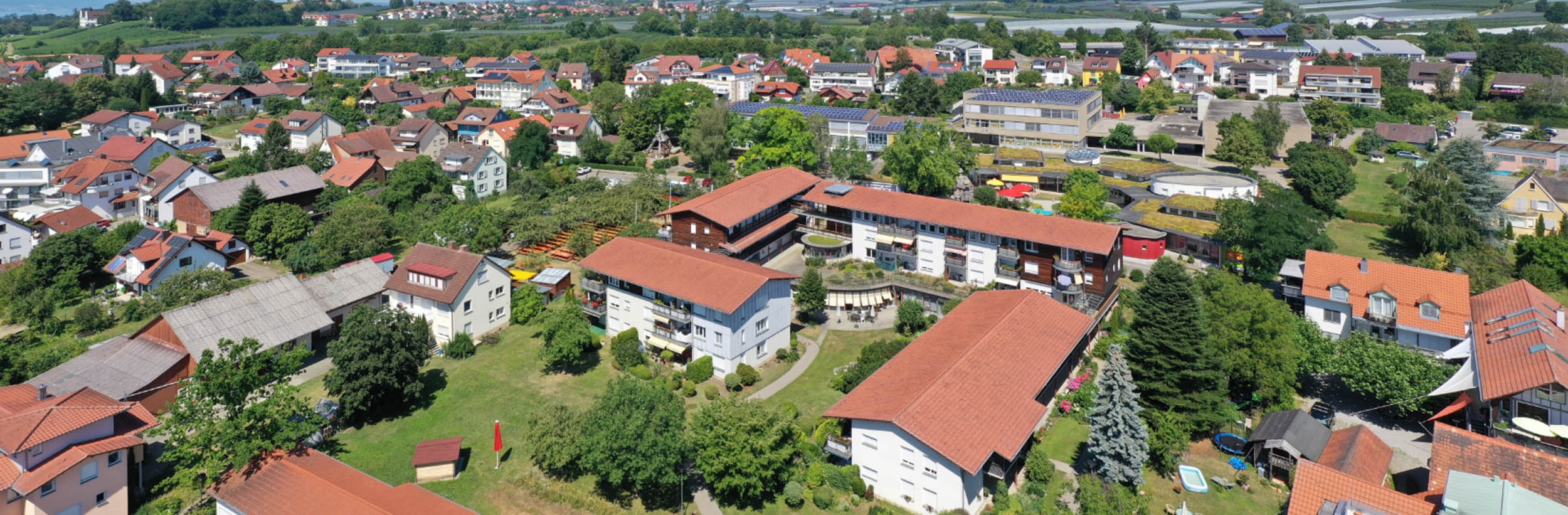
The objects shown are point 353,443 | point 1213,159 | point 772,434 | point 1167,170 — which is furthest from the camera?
point 1213,159

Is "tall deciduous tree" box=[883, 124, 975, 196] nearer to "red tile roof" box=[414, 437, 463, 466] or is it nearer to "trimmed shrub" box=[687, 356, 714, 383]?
"trimmed shrub" box=[687, 356, 714, 383]

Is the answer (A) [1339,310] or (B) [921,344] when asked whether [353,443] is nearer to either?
(B) [921,344]

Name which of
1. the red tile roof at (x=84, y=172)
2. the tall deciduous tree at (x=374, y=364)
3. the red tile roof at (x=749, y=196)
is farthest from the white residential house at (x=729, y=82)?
the tall deciduous tree at (x=374, y=364)

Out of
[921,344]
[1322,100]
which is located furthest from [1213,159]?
[921,344]

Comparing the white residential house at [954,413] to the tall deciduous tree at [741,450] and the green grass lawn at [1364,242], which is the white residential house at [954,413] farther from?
the green grass lawn at [1364,242]

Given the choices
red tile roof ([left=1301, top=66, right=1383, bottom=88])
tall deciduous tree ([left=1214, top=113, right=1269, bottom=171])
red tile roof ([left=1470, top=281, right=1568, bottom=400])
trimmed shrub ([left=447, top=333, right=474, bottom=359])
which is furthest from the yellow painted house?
trimmed shrub ([left=447, top=333, right=474, bottom=359])

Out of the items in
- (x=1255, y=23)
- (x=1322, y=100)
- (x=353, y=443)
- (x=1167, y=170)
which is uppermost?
(x=1255, y=23)

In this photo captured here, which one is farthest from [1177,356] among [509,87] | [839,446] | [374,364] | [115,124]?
[115,124]
